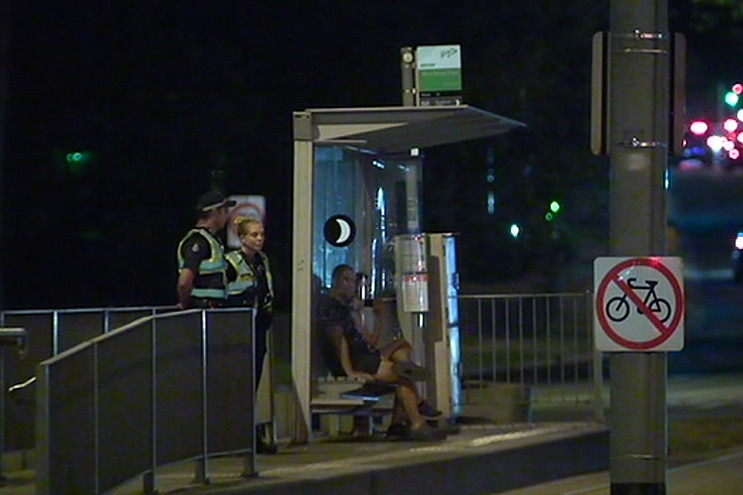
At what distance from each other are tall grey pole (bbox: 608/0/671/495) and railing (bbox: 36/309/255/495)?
2.65 metres

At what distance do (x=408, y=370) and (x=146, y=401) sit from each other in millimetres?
3739

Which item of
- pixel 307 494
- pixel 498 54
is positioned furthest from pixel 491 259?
pixel 307 494

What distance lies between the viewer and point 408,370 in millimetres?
12398

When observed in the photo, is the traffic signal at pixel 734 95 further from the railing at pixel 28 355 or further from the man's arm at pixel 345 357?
the railing at pixel 28 355

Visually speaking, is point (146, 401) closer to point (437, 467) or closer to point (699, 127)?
point (437, 467)

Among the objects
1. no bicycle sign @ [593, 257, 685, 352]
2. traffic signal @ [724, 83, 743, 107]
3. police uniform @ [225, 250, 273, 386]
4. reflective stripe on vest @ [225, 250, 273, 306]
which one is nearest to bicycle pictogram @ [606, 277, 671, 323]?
no bicycle sign @ [593, 257, 685, 352]

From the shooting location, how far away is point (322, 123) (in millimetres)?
12172

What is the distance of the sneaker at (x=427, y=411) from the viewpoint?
12.6 metres

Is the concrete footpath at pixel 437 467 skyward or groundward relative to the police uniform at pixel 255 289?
groundward

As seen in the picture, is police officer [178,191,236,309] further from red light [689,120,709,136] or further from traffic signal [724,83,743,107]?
traffic signal [724,83,743,107]

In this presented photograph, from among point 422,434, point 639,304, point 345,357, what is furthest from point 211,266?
point 639,304

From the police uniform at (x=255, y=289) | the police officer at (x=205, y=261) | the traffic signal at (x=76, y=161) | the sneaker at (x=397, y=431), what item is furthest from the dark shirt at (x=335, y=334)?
the traffic signal at (x=76, y=161)

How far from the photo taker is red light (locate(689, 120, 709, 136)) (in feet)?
84.6

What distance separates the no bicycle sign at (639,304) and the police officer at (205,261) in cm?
369
